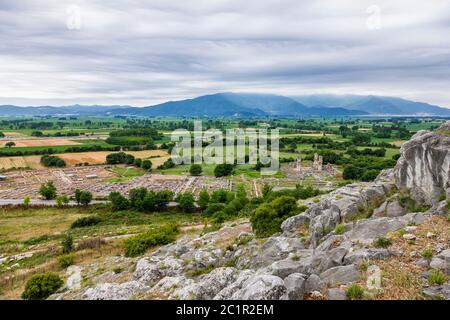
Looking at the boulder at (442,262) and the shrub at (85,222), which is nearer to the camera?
the boulder at (442,262)

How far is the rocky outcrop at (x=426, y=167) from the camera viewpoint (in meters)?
19.1

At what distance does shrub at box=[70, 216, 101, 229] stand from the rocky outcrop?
41507mm

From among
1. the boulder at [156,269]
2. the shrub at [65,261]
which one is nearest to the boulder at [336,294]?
the boulder at [156,269]

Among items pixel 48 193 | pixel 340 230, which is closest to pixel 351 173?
pixel 48 193

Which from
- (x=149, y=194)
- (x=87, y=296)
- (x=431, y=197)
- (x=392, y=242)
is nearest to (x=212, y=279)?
(x=87, y=296)

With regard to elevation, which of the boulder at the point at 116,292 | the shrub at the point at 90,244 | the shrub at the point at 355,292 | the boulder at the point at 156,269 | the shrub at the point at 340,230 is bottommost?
the shrub at the point at 90,244

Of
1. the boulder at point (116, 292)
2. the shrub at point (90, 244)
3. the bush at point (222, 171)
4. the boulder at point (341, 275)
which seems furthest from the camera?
the bush at point (222, 171)

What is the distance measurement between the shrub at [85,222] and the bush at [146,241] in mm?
22055

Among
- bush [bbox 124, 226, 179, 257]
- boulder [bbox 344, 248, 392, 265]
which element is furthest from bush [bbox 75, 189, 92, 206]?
boulder [bbox 344, 248, 392, 265]

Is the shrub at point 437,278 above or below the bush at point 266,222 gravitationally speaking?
above

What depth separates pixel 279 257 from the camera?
1812 centimetres

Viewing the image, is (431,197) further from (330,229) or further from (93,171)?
(93,171)

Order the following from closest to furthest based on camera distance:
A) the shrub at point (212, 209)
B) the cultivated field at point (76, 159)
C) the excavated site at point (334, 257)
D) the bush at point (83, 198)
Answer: the excavated site at point (334, 257) → the shrub at point (212, 209) → the bush at point (83, 198) → the cultivated field at point (76, 159)

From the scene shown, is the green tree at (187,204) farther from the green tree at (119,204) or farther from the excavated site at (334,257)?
the excavated site at (334,257)
